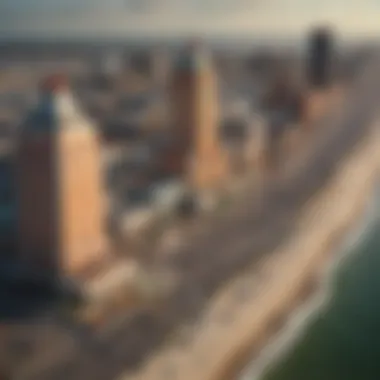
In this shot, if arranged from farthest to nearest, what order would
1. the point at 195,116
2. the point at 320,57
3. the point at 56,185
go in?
1. the point at 320,57
2. the point at 195,116
3. the point at 56,185

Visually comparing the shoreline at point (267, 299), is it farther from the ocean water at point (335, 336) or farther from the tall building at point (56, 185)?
the tall building at point (56, 185)

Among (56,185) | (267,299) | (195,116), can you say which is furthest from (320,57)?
(56,185)

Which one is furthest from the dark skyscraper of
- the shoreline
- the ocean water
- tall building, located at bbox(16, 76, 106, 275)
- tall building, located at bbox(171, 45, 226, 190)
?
tall building, located at bbox(16, 76, 106, 275)

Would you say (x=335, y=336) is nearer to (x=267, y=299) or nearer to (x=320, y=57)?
(x=267, y=299)

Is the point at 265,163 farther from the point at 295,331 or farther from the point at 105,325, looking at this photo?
the point at 105,325

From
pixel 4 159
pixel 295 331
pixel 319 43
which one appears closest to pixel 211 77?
pixel 4 159

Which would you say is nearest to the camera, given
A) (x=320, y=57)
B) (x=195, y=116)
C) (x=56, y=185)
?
(x=56, y=185)

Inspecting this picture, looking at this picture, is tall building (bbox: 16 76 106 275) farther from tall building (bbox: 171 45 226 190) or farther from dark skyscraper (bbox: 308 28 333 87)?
dark skyscraper (bbox: 308 28 333 87)

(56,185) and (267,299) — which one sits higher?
(56,185)
